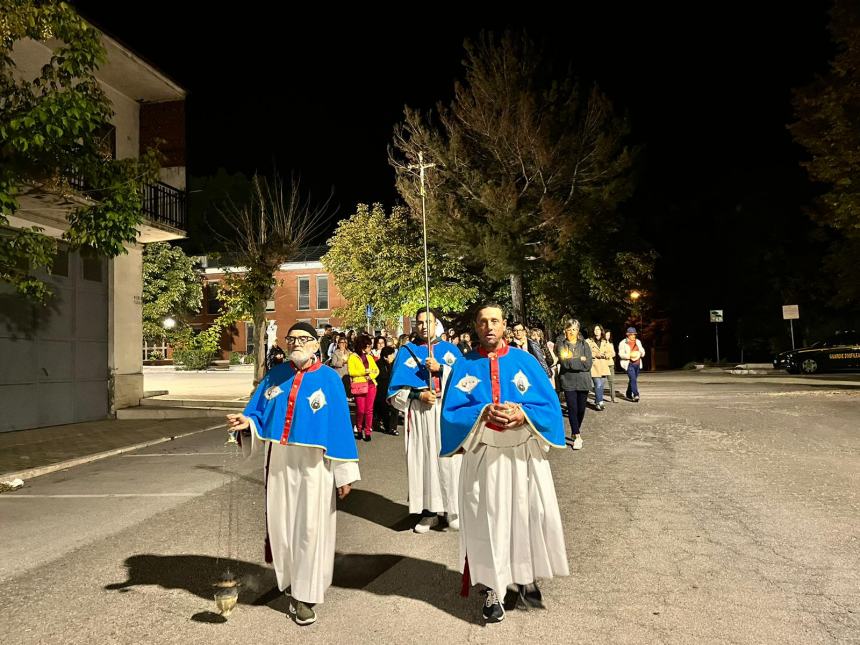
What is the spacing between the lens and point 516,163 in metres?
27.8

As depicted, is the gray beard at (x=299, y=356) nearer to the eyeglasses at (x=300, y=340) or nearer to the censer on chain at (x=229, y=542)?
the eyeglasses at (x=300, y=340)

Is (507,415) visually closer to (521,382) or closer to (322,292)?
(521,382)

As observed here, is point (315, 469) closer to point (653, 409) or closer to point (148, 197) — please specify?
point (653, 409)

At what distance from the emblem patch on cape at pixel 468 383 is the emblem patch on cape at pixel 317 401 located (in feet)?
2.82

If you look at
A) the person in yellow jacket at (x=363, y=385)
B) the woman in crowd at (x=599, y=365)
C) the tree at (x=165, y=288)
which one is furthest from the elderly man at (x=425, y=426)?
the tree at (x=165, y=288)

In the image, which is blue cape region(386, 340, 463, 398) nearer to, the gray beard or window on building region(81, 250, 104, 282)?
the gray beard

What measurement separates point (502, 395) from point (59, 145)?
734 centimetres

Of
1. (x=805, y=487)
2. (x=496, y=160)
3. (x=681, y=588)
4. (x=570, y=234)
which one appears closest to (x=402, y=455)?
(x=805, y=487)

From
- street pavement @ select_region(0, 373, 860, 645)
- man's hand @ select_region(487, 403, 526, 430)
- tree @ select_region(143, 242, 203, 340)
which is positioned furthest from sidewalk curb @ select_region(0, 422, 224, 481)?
tree @ select_region(143, 242, 203, 340)

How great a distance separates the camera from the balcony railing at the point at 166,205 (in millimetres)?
17031

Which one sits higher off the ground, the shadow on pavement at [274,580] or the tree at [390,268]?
the tree at [390,268]

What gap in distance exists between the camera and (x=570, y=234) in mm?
27250

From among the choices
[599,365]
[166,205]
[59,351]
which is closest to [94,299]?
[59,351]

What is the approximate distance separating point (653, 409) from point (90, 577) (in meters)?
12.2
